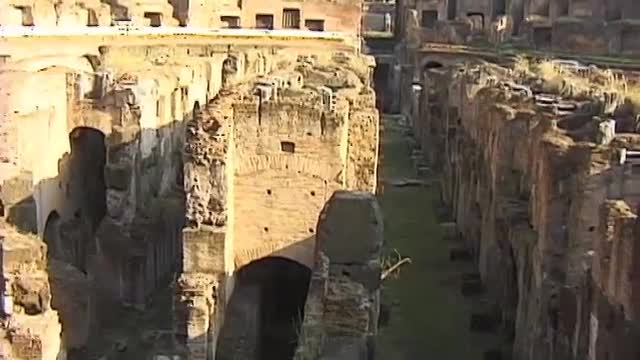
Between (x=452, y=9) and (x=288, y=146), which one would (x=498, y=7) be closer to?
(x=452, y=9)

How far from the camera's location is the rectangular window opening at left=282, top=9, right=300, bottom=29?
35312mm

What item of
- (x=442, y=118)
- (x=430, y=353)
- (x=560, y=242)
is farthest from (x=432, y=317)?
(x=442, y=118)

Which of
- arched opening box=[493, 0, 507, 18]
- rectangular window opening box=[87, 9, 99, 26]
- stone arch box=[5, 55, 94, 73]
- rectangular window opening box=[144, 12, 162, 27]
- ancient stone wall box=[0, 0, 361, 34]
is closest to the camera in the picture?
stone arch box=[5, 55, 94, 73]

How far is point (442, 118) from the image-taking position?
2520 centimetres

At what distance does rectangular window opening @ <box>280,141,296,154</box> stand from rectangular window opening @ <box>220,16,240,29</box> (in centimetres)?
2472

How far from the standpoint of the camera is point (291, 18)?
116 ft

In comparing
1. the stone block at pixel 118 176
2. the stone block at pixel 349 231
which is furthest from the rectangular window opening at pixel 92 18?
the stone block at pixel 349 231

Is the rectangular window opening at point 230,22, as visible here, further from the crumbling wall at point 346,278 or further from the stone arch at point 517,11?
the crumbling wall at point 346,278

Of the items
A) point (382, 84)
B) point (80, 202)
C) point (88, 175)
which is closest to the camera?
point (80, 202)

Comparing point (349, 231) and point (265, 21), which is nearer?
point (349, 231)

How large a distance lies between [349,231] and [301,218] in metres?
1.47

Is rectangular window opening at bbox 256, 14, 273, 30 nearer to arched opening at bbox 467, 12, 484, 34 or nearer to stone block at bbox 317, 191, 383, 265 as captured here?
arched opening at bbox 467, 12, 484, 34

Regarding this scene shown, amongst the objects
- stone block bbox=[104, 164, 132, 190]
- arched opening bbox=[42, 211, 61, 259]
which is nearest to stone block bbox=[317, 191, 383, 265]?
stone block bbox=[104, 164, 132, 190]

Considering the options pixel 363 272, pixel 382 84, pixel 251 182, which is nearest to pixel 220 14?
pixel 382 84
